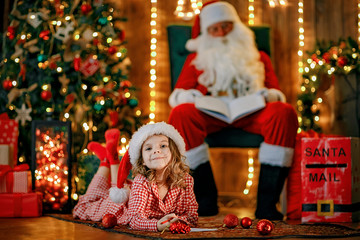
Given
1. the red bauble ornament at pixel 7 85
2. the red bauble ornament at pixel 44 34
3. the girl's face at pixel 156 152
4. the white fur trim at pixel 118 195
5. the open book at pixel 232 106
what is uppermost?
the red bauble ornament at pixel 44 34

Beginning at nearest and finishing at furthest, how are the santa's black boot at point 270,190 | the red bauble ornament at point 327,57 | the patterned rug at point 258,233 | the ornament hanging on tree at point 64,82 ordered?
the patterned rug at point 258,233
the santa's black boot at point 270,190
the ornament hanging on tree at point 64,82
the red bauble ornament at point 327,57

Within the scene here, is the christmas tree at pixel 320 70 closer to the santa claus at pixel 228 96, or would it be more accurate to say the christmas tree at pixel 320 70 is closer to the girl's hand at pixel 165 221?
the santa claus at pixel 228 96

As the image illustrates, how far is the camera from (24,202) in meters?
3.01

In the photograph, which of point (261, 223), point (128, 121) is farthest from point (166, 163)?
point (128, 121)

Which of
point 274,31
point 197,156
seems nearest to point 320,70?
point 274,31

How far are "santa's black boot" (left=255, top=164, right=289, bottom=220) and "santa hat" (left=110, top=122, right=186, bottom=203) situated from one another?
0.74 meters

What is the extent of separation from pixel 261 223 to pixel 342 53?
1.98 meters

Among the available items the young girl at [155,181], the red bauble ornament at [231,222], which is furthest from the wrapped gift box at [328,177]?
the young girl at [155,181]

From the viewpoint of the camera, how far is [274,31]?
4309 mm

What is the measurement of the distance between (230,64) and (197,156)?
0.74 meters

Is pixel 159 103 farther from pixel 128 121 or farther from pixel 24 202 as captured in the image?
pixel 24 202

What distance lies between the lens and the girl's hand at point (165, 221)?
225cm

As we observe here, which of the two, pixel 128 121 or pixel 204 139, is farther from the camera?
pixel 128 121

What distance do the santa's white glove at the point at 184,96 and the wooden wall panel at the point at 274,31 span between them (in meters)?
0.71
